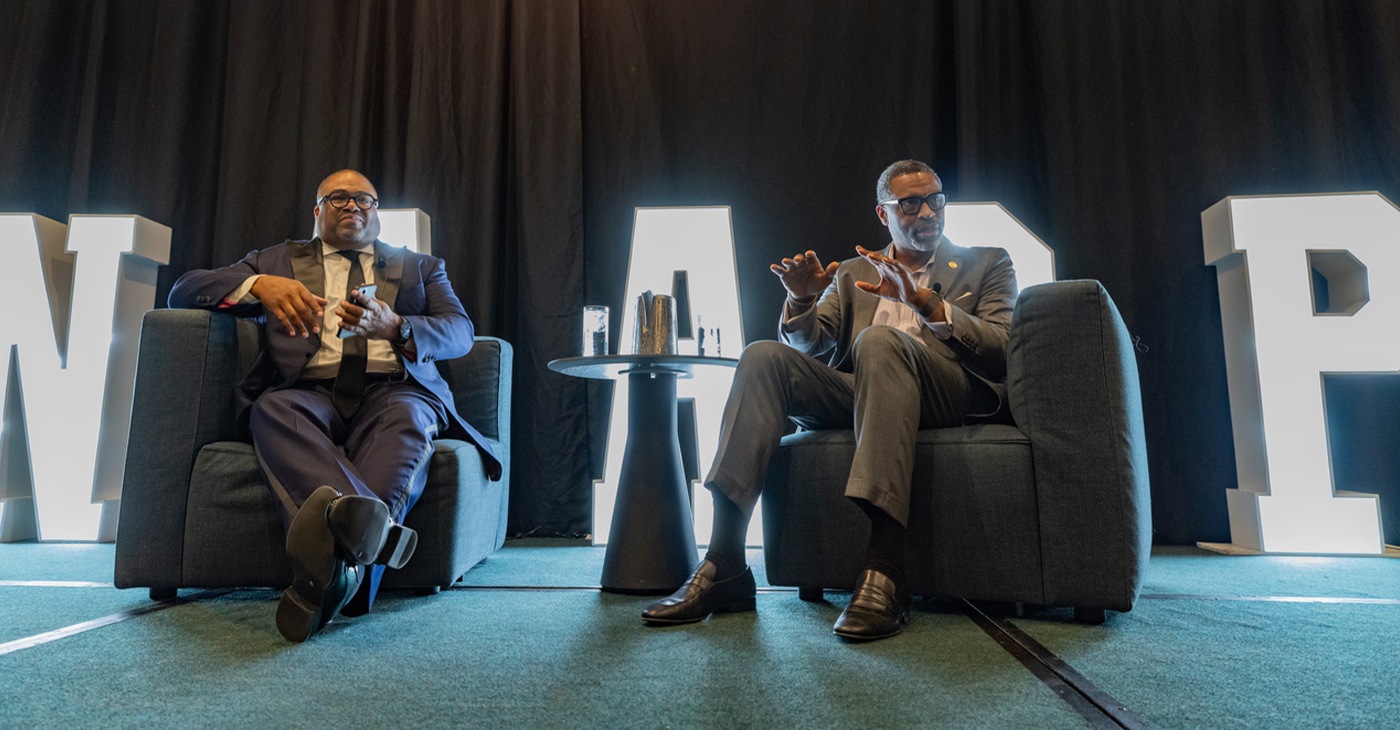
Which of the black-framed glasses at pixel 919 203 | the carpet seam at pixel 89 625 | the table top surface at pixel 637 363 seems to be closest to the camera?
the carpet seam at pixel 89 625

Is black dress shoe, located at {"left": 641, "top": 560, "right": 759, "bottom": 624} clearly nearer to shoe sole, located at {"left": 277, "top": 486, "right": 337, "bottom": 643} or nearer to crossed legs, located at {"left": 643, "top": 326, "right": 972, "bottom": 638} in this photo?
crossed legs, located at {"left": 643, "top": 326, "right": 972, "bottom": 638}

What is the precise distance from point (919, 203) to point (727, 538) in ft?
3.32

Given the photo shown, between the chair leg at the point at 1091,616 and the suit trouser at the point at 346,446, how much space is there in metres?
1.37

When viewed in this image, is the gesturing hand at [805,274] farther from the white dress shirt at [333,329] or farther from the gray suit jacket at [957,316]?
Result: the white dress shirt at [333,329]

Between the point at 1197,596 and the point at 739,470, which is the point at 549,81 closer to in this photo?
the point at 739,470

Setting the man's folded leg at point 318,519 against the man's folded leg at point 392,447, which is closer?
the man's folded leg at point 318,519

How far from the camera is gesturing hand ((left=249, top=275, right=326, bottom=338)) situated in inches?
70.1

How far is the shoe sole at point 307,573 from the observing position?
1.33m

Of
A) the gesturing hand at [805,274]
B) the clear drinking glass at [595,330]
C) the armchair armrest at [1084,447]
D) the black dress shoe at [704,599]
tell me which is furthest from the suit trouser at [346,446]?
the armchair armrest at [1084,447]

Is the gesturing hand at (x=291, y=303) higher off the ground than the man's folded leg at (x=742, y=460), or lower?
higher

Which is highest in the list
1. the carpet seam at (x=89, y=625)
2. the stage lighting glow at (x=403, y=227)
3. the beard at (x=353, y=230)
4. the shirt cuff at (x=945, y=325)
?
the stage lighting glow at (x=403, y=227)

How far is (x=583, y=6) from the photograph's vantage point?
126 inches

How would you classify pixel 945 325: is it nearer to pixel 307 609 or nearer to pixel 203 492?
pixel 307 609

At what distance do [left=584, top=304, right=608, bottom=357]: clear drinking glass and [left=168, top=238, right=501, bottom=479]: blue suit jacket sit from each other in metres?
0.31
